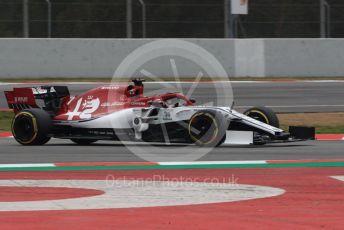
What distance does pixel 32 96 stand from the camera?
49.5 ft

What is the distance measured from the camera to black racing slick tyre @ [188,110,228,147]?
13453mm

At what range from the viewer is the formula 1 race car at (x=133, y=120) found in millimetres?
13586

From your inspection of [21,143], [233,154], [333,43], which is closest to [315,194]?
[233,154]

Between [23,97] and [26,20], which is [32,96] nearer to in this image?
[23,97]

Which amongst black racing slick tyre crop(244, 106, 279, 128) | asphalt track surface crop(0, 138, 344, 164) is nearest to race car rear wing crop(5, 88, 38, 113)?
asphalt track surface crop(0, 138, 344, 164)

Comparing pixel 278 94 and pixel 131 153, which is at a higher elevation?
pixel 278 94

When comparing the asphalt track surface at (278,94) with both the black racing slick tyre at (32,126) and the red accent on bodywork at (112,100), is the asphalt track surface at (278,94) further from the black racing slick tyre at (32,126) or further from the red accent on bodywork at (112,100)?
the black racing slick tyre at (32,126)

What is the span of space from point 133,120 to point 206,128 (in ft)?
4.10

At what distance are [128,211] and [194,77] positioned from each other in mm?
21664

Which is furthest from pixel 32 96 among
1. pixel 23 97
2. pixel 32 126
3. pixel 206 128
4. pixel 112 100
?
pixel 206 128

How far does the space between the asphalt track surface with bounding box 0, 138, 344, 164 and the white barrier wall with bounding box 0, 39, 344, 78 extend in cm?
1363

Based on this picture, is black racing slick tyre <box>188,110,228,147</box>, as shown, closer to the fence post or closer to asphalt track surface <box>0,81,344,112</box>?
asphalt track surface <box>0,81,344,112</box>

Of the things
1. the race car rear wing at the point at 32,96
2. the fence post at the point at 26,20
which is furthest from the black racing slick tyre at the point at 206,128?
the fence post at the point at 26,20

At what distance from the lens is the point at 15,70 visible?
28438mm
